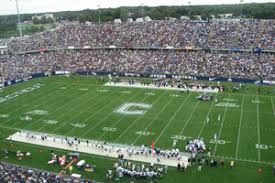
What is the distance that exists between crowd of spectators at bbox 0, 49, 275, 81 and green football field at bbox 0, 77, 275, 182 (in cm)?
642

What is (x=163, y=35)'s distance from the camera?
6512 cm

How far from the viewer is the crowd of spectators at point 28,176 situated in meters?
21.0

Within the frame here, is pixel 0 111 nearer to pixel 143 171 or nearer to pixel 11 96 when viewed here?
pixel 11 96

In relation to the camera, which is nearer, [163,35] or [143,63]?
[143,63]

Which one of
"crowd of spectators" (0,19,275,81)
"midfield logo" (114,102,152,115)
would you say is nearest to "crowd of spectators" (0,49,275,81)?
"crowd of spectators" (0,19,275,81)

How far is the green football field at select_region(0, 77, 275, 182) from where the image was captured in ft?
94.4

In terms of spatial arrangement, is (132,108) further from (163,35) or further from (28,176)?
(163,35)

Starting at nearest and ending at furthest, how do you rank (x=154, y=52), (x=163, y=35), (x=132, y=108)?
1. (x=132, y=108)
2. (x=154, y=52)
3. (x=163, y=35)

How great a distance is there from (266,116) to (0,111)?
30.3 m

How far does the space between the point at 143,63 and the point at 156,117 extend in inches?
942

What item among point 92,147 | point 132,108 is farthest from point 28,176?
point 132,108

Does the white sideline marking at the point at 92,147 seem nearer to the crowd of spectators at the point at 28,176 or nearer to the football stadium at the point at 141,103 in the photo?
the football stadium at the point at 141,103

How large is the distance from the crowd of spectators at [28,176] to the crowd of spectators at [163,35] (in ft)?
141

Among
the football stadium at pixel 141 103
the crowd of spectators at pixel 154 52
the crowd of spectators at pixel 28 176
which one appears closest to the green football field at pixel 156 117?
the football stadium at pixel 141 103
